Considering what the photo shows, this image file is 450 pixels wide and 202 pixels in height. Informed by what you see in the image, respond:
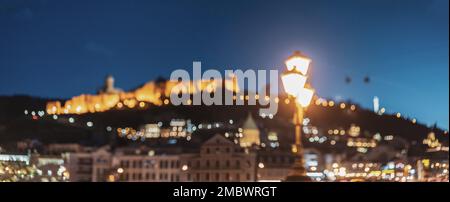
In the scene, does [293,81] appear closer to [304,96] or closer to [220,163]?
[304,96]

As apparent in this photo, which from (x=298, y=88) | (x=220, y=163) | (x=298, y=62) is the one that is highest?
(x=220, y=163)

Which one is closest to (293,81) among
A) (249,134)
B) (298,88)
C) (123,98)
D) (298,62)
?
(298,88)

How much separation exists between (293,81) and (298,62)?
0.35 meters

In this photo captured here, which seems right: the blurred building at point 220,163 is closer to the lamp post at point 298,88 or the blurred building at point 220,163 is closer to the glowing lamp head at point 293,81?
the lamp post at point 298,88

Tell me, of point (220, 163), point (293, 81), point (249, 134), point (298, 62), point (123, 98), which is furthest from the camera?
point (123, 98)

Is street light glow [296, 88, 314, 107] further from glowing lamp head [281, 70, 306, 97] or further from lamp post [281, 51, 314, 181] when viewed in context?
glowing lamp head [281, 70, 306, 97]

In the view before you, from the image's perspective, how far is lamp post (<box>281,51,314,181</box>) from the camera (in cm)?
596

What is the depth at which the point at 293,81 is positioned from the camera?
5953 mm

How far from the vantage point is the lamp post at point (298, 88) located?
5965 millimetres

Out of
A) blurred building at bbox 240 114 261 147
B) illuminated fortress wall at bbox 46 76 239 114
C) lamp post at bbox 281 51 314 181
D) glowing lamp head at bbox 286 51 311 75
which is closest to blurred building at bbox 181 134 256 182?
blurred building at bbox 240 114 261 147
